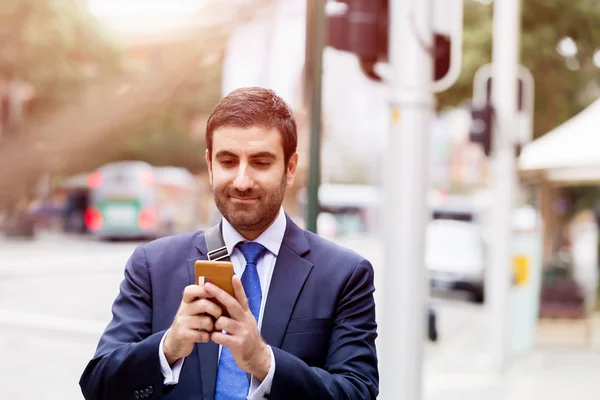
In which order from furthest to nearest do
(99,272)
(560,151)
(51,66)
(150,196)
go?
(150,196)
(51,66)
(99,272)
(560,151)

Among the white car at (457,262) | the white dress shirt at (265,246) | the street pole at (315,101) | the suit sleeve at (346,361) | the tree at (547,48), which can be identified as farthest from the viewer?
the white car at (457,262)

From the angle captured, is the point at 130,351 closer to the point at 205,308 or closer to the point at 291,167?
the point at 205,308

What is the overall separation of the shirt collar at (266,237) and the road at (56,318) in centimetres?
604

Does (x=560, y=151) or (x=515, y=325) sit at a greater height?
(x=560, y=151)

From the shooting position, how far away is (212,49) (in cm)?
429

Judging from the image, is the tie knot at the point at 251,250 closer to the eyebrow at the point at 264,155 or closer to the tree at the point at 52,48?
the eyebrow at the point at 264,155

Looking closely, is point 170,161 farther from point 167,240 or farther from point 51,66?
point 167,240

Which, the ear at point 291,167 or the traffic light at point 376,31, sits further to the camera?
the traffic light at point 376,31

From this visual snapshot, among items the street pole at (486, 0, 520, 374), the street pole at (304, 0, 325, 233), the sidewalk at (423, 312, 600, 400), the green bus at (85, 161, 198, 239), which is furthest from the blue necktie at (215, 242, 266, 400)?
the green bus at (85, 161, 198, 239)

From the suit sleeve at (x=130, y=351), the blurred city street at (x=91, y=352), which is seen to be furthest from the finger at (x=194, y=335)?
the blurred city street at (x=91, y=352)

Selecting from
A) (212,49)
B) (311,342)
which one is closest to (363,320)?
(311,342)

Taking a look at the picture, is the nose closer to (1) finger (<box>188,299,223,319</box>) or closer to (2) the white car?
(1) finger (<box>188,299,223,319</box>)

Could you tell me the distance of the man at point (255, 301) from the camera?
6.33 feet

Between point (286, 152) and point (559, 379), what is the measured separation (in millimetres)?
8583
